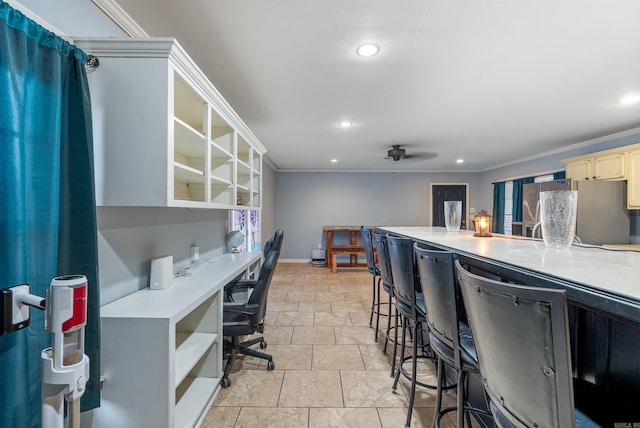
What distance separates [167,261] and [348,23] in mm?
1895

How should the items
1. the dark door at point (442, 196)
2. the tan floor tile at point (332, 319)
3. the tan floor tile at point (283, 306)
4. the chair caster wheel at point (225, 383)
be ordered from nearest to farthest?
the chair caster wheel at point (225, 383) → the tan floor tile at point (332, 319) → the tan floor tile at point (283, 306) → the dark door at point (442, 196)

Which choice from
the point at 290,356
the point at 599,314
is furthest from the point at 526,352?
the point at 290,356

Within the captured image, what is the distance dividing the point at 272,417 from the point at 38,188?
1.76 metres

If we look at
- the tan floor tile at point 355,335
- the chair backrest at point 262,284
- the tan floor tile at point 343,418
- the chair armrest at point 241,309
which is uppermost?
the chair backrest at point 262,284

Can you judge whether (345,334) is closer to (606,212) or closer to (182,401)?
(182,401)

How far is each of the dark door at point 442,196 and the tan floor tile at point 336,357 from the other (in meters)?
5.65

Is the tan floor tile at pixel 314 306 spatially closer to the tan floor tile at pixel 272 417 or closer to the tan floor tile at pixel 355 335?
the tan floor tile at pixel 355 335

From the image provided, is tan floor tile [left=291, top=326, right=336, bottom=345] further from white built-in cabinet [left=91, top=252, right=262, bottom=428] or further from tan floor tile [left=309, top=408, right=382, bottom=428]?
white built-in cabinet [left=91, top=252, right=262, bottom=428]

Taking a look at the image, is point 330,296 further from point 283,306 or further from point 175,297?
point 175,297

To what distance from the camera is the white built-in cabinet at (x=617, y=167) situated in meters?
3.40

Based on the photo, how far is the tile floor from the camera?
1.77 m

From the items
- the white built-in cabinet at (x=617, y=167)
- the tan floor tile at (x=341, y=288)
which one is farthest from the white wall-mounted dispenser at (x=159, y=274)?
the white built-in cabinet at (x=617, y=167)

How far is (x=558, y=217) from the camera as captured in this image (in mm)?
1453

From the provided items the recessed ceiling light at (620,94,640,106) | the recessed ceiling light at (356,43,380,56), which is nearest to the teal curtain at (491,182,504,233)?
the recessed ceiling light at (620,94,640,106)
